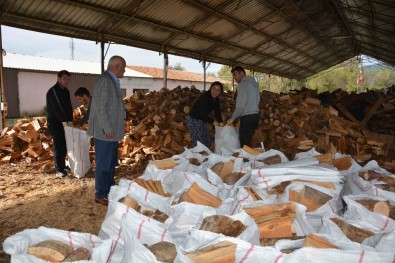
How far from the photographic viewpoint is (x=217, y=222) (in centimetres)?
187

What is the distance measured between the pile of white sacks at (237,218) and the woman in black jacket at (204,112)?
8.66 feet

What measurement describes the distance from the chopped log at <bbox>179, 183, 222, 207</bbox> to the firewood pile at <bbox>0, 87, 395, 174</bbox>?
4296 mm

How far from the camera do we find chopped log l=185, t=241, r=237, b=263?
1.55 m

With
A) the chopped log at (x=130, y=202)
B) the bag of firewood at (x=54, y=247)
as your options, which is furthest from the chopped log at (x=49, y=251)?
the chopped log at (x=130, y=202)

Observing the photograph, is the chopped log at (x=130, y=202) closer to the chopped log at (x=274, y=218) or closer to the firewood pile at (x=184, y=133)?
the chopped log at (x=274, y=218)

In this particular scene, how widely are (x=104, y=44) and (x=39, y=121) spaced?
11.1 ft

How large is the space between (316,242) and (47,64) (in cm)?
2432

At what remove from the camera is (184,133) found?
7.04 meters

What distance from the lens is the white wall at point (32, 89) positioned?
2016 cm

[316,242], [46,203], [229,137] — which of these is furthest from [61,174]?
[316,242]

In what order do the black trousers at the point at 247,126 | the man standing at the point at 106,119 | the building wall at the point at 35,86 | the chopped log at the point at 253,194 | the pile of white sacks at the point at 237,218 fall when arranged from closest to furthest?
1. the pile of white sacks at the point at 237,218
2. the chopped log at the point at 253,194
3. the man standing at the point at 106,119
4. the black trousers at the point at 247,126
5. the building wall at the point at 35,86

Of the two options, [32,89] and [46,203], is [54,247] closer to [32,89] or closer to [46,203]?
[46,203]

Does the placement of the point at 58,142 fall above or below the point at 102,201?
above

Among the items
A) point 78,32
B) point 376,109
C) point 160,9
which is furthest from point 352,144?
point 78,32
